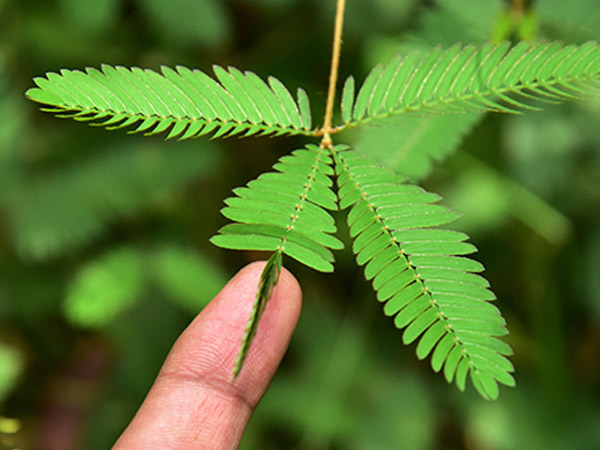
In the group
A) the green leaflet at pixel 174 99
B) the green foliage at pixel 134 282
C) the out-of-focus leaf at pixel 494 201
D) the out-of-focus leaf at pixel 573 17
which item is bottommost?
the green foliage at pixel 134 282

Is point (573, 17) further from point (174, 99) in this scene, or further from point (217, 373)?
point (217, 373)

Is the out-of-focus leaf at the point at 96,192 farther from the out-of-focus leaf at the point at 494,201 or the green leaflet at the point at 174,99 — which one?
the green leaflet at the point at 174,99

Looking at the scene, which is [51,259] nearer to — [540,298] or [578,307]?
[540,298]

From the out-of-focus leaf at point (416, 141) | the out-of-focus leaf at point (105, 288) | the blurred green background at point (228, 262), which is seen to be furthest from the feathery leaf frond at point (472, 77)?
the out-of-focus leaf at point (105, 288)

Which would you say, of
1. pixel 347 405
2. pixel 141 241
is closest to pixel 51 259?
pixel 141 241

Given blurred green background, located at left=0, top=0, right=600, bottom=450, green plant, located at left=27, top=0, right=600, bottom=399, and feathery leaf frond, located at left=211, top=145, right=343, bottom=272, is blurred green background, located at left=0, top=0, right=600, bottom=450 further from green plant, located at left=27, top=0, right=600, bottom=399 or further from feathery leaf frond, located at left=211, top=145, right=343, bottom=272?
feathery leaf frond, located at left=211, top=145, right=343, bottom=272

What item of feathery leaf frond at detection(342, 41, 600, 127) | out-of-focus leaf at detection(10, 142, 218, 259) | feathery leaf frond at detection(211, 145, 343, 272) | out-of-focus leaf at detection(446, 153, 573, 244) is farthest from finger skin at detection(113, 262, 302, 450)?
out-of-focus leaf at detection(446, 153, 573, 244)

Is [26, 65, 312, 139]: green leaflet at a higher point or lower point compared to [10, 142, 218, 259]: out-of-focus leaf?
higher
